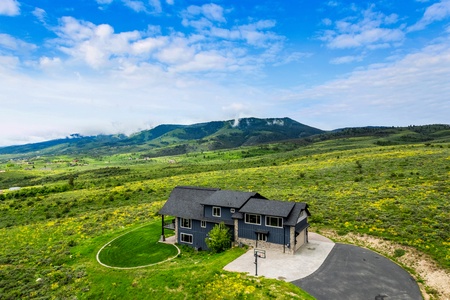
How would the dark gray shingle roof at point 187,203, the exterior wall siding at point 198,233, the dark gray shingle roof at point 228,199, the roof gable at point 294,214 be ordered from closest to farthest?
the roof gable at point 294,214 < the dark gray shingle roof at point 228,199 < the exterior wall siding at point 198,233 < the dark gray shingle roof at point 187,203

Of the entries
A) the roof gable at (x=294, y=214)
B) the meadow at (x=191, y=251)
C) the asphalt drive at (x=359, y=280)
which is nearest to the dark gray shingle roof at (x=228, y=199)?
the meadow at (x=191, y=251)

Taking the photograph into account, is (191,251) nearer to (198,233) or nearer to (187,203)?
(198,233)

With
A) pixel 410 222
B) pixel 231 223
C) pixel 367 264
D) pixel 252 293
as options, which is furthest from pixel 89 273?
pixel 410 222

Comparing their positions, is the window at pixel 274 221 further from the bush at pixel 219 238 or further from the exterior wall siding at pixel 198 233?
the exterior wall siding at pixel 198 233

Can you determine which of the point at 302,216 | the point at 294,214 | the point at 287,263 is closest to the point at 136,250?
the point at 287,263

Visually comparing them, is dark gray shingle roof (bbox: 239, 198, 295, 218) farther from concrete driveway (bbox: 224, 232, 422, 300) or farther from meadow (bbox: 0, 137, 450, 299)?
meadow (bbox: 0, 137, 450, 299)

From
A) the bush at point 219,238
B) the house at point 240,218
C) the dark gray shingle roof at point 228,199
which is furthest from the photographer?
the dark gray shingle roof at point 228,199

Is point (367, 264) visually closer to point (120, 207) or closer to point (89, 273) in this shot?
point (89, 273)
